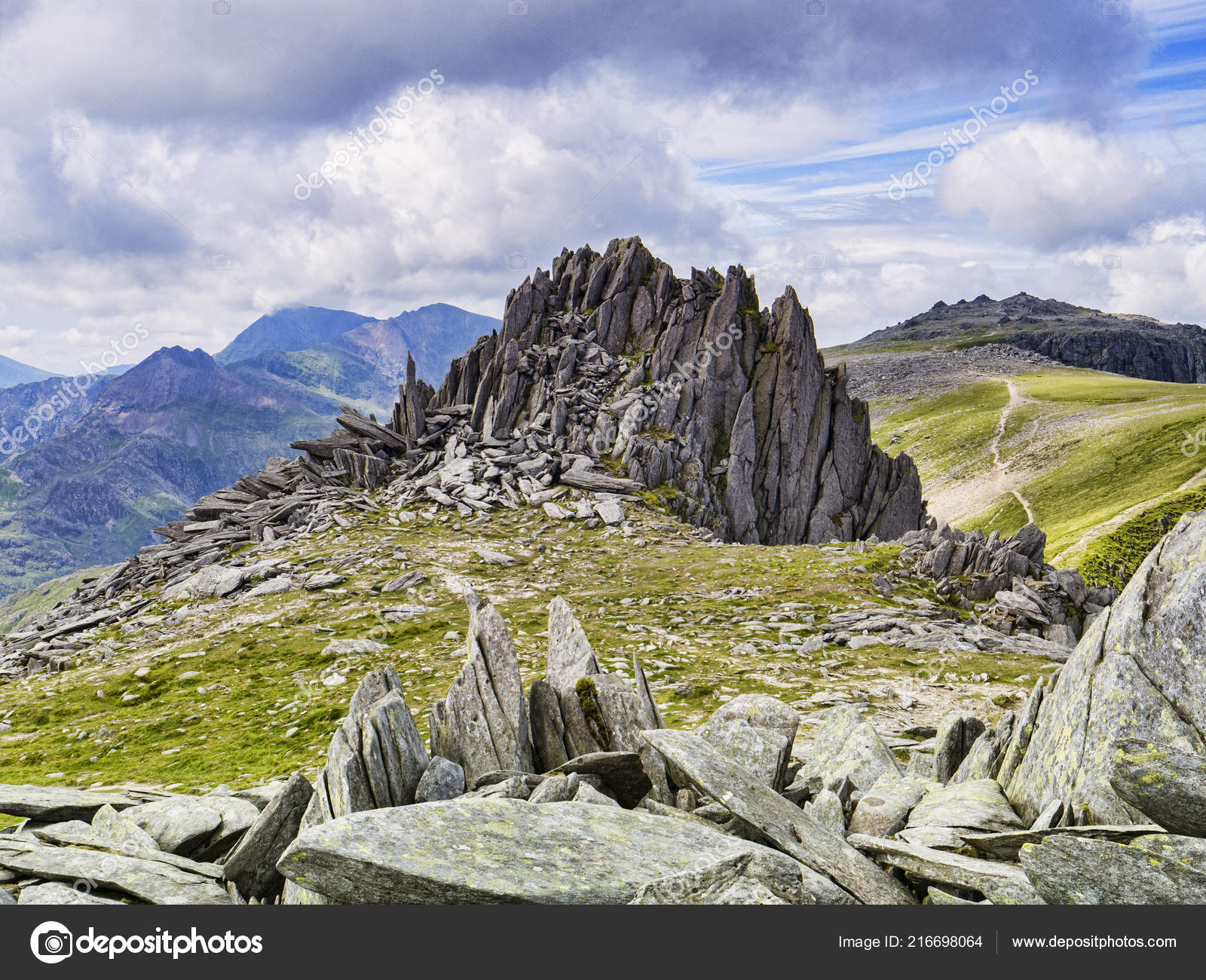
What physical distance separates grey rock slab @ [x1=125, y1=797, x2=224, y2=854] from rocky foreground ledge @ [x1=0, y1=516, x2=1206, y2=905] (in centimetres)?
4

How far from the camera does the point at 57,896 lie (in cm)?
891

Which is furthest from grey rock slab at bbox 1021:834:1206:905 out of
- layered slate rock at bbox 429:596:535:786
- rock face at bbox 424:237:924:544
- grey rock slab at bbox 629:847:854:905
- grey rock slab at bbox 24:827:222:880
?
rock face at bbox 424:237:924:544

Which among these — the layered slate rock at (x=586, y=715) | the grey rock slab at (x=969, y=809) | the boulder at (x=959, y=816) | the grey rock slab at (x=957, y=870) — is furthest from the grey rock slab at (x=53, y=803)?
the grey rock slab at (x=969, y=809)

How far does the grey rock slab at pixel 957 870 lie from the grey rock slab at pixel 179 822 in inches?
441

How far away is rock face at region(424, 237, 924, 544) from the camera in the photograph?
67875 millimetres

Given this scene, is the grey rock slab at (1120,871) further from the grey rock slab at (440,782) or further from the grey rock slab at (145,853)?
the grey rock slab at (145,853)

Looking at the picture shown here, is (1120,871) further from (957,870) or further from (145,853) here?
(145,853)

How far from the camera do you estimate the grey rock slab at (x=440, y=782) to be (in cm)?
1176

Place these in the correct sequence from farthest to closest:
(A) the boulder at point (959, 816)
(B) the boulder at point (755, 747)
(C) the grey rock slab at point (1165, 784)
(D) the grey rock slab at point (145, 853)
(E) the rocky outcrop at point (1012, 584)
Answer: (E) the rocky outcrop at point (1012, 584)
(B) the boulder at point (755, 747)
(D) the grey rock slab at point (145, 853)
(A) the boulder at point (959, 816)
(C) the grey rock slab at point (1165, 784)

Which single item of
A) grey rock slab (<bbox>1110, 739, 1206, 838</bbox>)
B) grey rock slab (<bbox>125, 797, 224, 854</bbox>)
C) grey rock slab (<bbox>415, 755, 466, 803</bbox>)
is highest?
grey rock slab (<bbox>1110, 739, 1206, 838</bbox>)

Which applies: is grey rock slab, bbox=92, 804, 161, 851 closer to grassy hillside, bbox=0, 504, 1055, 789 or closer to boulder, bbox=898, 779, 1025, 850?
grassy hillside, bbox=0, 504, 1055, 789

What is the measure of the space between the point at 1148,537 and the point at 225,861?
109m
